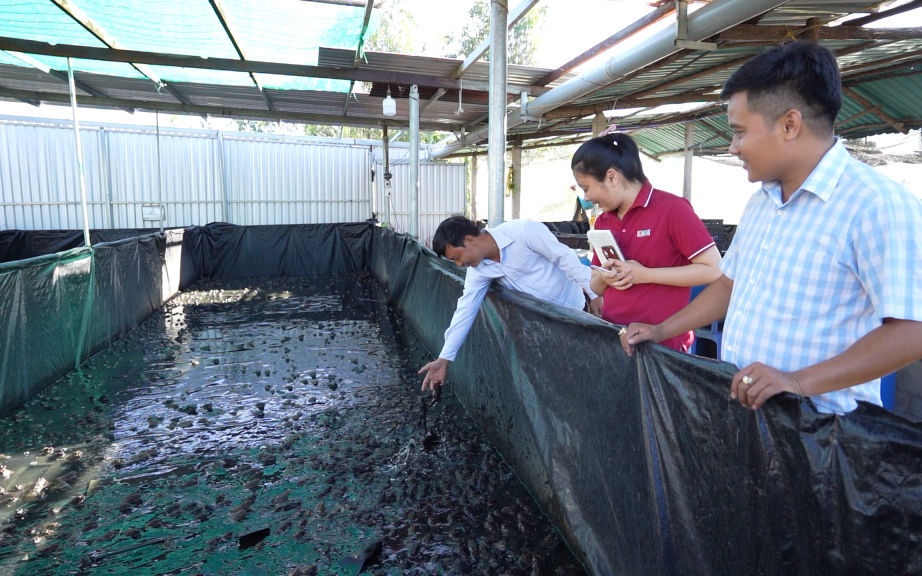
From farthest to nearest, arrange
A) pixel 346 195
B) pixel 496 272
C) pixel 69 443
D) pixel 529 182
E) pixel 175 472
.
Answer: pixel 529 182
pixel 346 195
pixel 69 443
pixel 175 472
pixel 496 272

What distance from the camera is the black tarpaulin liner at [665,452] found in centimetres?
137

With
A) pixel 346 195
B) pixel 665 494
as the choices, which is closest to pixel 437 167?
pixel 346 195

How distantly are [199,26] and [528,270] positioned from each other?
5732mm

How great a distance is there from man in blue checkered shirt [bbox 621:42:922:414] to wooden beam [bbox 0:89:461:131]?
523 inches

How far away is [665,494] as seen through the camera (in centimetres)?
205

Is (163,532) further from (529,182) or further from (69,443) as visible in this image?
(529,182)

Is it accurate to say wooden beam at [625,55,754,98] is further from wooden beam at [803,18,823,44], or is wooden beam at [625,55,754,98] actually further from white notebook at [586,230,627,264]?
white notebook at [586,230,627,264]

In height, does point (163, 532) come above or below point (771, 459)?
below

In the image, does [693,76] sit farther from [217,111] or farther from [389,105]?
[217,111]

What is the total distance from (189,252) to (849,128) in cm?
1525

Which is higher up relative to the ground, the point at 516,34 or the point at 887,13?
the point at 516,34

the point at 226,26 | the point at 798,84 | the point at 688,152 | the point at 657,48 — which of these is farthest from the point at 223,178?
the point at 798,84

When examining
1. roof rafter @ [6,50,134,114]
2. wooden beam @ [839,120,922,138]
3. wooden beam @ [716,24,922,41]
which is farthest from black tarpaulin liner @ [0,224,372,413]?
wooden beam @ [839,120,922,138]

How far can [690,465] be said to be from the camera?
1894mm
